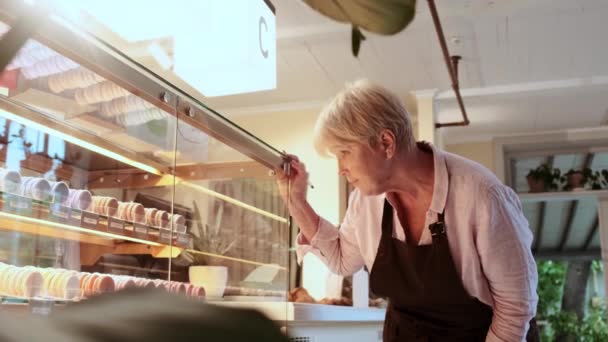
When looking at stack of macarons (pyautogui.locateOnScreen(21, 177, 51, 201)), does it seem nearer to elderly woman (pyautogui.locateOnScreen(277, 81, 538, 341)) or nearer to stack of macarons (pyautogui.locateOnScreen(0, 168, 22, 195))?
stack of macarons (pyautogui.locateOnScreen(0, 168, 22, 195))

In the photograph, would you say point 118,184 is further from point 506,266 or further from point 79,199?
point 506,266

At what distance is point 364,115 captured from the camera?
1.28 m

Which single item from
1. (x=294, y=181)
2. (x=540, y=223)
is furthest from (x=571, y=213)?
(x=294, y=181)

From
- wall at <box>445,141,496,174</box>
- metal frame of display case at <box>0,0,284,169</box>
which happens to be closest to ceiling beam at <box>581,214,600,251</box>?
wall at <box>445,141,496,174</box>

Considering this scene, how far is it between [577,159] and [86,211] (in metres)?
5.24

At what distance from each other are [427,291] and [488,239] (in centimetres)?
18

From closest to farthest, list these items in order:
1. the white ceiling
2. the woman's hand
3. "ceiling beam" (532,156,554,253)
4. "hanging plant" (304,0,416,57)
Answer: "hanging plant" (304,0,416,57)
the woman's hand
the white ceiling
"ceiling beam" (532,156,554,253)

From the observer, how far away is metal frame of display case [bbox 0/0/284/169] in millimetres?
884

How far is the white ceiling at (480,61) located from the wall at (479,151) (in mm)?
328

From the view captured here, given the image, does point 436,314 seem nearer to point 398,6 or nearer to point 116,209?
point 116,209

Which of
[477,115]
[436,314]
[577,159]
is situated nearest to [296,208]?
[436,314]

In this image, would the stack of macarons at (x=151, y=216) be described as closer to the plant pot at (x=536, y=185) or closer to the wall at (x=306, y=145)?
the wall at (x=306, y=145)

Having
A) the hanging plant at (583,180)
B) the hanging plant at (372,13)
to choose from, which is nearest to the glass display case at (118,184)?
the hanging plant at (372,13)

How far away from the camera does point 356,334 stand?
2891 mm
